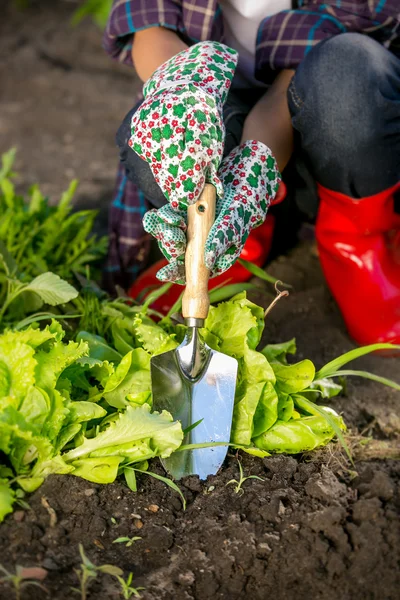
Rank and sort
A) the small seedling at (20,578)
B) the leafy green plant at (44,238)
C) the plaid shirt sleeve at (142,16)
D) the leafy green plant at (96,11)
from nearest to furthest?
the small seedling at (20,578) < the plaid shirt sleeve at (142,16) < the leafy green plant at (44,238) < the leafy green plant at (96,11)

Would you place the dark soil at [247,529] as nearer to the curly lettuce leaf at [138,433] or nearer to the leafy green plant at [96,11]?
the curly lettuce leaf at [138,433]

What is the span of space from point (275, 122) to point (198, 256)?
620 mm

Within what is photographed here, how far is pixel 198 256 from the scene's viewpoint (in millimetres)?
1343

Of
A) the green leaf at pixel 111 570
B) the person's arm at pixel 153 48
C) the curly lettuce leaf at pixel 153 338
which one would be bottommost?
the green leaf at pixel 111 570

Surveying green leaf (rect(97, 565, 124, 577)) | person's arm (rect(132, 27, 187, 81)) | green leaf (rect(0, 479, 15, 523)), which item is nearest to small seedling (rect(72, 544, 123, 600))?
green leaf (rect(97, 565, 124, 577))

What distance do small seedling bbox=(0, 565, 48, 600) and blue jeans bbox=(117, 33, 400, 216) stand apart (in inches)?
35.7

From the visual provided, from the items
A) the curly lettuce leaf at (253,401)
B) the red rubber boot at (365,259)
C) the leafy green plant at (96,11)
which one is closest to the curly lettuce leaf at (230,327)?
the curly lettuce leaf at (253,401)

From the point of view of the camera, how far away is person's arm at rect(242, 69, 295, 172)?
1779 mm

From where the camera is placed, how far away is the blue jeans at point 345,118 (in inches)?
68.0

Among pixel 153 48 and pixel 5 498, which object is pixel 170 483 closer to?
pixel 5 498

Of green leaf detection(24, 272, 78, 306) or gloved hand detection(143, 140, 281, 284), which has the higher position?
gloved hand detection(143, 140, 281, 284)

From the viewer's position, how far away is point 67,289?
1.54 m

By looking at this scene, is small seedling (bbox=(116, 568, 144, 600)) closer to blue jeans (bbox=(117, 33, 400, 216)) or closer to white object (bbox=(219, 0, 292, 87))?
blue jeans (bbox=(117, 33, 400, 216))

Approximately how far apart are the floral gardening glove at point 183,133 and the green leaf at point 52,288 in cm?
31
